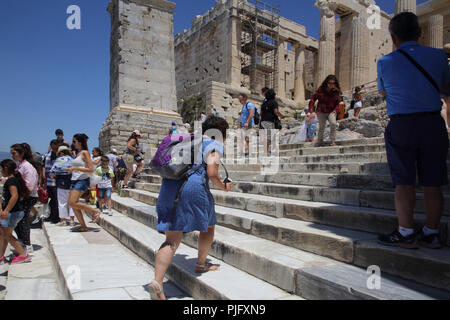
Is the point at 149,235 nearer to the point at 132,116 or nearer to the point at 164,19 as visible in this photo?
the point at 132,116

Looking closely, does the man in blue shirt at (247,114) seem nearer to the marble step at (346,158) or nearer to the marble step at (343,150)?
the marble step at (343,150)

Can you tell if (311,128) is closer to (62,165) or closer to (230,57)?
(62,165)

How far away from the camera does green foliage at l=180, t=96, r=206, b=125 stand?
20.3 m

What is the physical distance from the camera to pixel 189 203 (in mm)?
2447

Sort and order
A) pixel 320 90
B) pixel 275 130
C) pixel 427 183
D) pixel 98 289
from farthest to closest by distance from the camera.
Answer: pixel 275 130, pixel 320 90, pixel 98 289, pixel 427 183

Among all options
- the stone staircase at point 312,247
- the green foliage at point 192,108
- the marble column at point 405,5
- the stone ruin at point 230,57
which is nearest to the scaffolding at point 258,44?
the stone ruin at point 230,57

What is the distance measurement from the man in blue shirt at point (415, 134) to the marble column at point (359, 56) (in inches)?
811

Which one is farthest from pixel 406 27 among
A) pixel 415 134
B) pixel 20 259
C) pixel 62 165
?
pixel 62 165

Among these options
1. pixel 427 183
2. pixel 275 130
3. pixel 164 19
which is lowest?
pixel 427 183

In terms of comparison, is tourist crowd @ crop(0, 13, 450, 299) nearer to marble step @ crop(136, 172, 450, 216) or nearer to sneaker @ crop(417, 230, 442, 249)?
sneaker @ crop(417, 230, 442, 249)

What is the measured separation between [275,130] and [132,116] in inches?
287

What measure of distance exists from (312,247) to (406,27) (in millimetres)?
1939

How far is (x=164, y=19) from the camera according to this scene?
13.6 m
